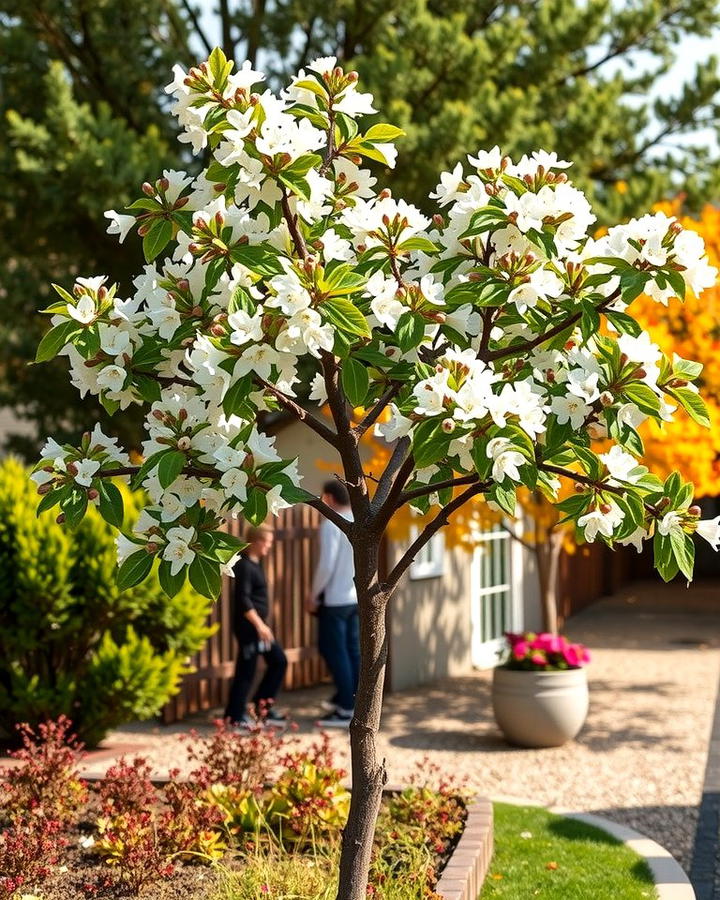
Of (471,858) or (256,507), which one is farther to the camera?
(471,858)

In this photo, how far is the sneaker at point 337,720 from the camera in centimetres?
993

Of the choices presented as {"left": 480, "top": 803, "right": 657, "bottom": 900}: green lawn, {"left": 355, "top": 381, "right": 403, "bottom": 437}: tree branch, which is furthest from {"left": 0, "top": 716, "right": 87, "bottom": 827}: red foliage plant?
{"left": 355, "top": 381, "right": 403, "bottom": 437}: tree branch

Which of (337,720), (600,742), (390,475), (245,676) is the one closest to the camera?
(390,475)

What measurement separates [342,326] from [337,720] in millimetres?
7136

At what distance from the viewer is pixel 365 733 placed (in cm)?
433

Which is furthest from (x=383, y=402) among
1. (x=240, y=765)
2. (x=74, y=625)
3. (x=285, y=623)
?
(x=285, y=623)

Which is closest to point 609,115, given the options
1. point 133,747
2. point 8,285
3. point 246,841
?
point 8,285

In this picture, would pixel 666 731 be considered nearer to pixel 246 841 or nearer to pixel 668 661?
pixel 668 661

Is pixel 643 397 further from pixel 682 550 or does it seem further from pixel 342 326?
pixel 342 326

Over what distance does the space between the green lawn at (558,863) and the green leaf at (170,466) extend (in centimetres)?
283

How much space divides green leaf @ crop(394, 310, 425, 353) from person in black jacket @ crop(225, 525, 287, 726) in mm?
5922

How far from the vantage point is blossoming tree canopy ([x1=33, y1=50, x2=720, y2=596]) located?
345 cm

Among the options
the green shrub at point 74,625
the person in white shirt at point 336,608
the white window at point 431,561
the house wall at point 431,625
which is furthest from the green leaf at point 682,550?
the white window at point 431,561

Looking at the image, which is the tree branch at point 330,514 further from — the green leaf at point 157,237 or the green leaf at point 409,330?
the green leaf at point 157,237
